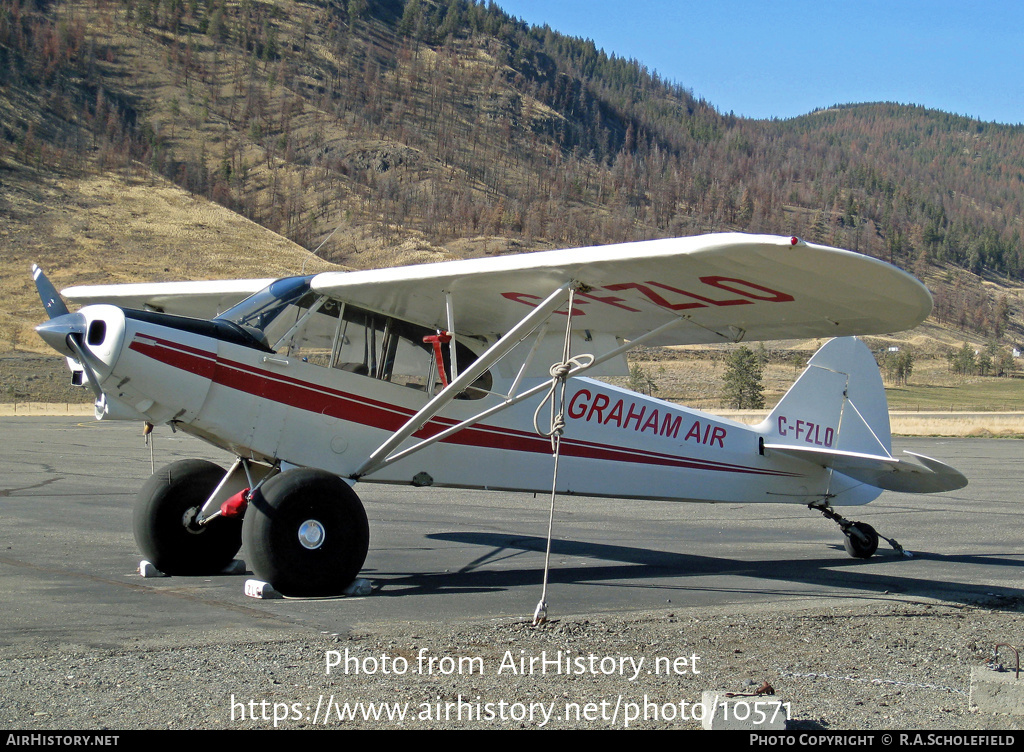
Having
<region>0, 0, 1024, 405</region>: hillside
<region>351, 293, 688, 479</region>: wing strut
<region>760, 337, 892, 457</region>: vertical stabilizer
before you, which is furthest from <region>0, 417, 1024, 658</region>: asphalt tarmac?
<region>0, 0, 1024, 405</region>: hillside

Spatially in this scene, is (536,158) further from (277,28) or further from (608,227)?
(277,28)

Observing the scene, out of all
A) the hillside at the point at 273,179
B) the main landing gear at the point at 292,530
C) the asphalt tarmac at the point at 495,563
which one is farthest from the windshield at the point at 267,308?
the hillside at the point at 273,179

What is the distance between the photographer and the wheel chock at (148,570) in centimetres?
789

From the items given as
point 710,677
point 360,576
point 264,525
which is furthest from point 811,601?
point 264,525

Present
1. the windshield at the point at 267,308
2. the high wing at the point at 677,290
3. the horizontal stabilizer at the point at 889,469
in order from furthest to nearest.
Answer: the horizontal stabilizer at the point at 889,469
the windshield at the point at 267,308
the high wing at the point at 677,290

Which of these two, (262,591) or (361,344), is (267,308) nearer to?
(361,344)

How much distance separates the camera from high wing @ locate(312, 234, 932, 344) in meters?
6.11

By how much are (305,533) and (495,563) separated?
2.73 meters

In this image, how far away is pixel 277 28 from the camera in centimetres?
19575

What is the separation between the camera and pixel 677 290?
7145 millimetres

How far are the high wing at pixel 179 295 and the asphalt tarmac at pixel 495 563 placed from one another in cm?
266

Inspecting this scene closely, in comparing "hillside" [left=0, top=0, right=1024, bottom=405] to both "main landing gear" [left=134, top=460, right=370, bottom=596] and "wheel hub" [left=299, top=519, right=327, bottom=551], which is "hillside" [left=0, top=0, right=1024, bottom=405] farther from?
"wheel hub" [left=299, top=519, right=327, bottom=551]

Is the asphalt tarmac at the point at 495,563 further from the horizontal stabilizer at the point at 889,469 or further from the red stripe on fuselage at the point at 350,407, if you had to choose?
the red stripe on fuselage at the point at 350,407
